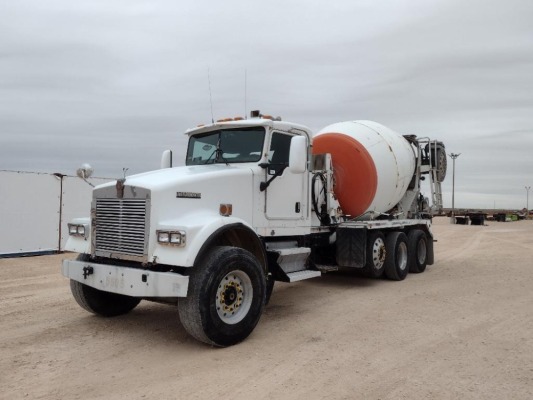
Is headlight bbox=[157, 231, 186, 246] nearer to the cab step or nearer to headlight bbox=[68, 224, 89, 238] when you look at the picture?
headlight bbox=[68, 224, 89, 238]

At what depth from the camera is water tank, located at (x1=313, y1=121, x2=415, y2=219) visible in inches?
370

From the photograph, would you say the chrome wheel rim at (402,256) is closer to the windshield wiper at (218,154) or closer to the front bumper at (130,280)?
the windshield wiper at (218,154)

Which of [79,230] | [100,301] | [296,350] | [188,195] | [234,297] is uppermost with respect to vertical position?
[188,195]

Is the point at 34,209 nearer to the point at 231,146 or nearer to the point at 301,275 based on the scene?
the point at 231,146

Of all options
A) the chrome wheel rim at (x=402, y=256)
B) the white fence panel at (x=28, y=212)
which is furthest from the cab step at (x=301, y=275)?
the white fence panel at (x=28, y=212)

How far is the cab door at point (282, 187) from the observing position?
22.4 feet

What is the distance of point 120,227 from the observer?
5711mm

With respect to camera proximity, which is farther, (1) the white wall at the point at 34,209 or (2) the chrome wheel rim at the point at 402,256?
(1) the white wall at the point at 34,209

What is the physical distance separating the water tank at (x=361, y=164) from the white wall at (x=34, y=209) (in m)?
8.99

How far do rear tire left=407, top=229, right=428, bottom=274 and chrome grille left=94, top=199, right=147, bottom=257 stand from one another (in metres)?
7.49

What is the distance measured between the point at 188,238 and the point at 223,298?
0.91 m

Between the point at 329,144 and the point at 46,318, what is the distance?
20.2ft

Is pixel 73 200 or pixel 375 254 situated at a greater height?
pixel 73 200

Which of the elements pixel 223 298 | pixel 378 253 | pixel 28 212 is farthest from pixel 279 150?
pixel 28 212
